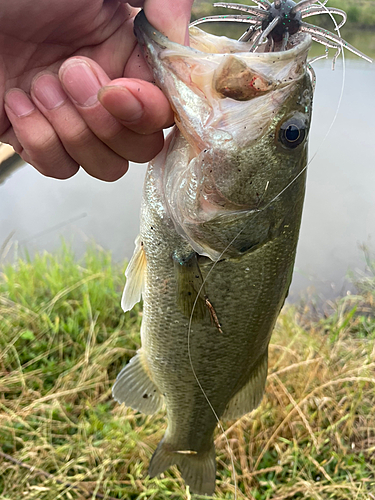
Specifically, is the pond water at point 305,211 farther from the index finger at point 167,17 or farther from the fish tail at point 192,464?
the index finger at point 167,17

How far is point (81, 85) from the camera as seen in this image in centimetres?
114

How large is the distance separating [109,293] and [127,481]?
5.57 ft

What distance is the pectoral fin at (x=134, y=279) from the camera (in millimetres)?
1531

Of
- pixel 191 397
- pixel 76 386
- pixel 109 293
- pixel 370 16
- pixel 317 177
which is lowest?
pixel 76 386

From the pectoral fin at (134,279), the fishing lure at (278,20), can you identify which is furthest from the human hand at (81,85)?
the pectoral fin at (134,279)

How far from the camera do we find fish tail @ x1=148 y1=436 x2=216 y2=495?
193cm

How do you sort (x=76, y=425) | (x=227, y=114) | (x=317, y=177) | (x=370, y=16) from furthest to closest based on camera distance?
(x=370, y=16) → (x=317, y=177) → (x=76, y=425) → (x=227, y=114)

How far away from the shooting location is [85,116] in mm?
1195

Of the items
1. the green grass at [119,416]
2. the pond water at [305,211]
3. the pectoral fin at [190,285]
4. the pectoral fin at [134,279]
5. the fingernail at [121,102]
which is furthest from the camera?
the pond water at [305,211]

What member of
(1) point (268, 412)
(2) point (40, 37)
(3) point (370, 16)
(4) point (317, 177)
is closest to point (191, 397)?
(1) point (268, 412)

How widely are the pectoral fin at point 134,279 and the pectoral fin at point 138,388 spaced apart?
14.4 inches

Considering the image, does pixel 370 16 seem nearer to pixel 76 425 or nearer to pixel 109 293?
pixel 109 293

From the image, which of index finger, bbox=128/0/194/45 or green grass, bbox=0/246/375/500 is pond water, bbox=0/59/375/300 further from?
index finger, bbox=128/0/194/45

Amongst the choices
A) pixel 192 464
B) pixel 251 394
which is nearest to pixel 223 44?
pixel 251 394
